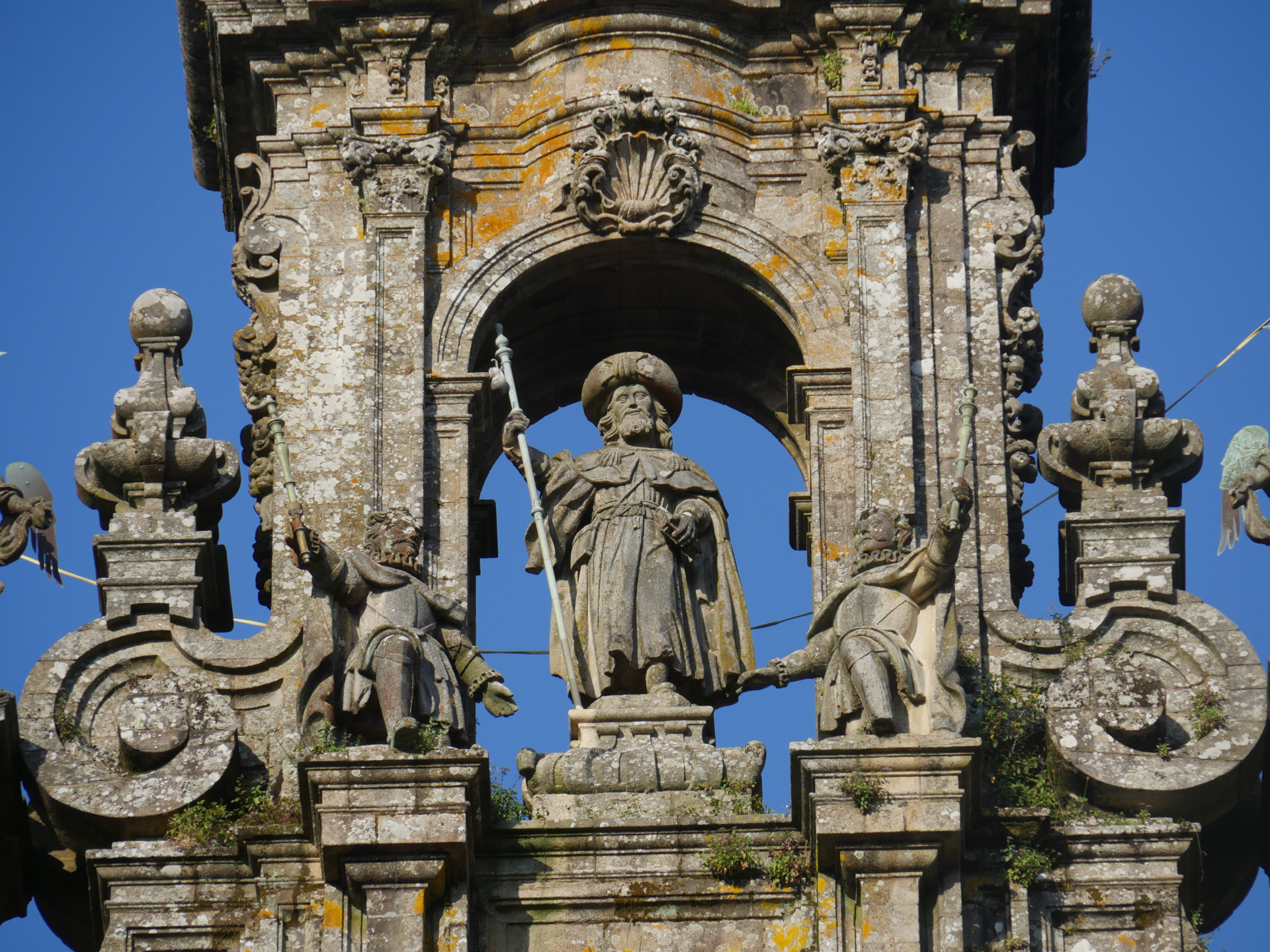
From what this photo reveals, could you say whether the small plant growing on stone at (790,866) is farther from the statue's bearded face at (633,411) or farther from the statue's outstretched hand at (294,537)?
the statue's bearded face at (633,411)

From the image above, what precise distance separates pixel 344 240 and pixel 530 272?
46.9 inches

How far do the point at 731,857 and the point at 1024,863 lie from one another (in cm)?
161

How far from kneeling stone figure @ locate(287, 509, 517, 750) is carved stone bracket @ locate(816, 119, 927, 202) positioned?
3.82 m

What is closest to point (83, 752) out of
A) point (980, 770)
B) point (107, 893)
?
point (107, 893)

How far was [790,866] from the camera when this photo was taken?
853 inches

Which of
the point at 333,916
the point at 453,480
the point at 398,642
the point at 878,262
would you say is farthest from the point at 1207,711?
the point at 333,916

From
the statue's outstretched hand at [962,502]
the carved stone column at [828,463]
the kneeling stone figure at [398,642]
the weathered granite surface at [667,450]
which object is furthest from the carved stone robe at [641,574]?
the statue's outstretched hand at [962,502]

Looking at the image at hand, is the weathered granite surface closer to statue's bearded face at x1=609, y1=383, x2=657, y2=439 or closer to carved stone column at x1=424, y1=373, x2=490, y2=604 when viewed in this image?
carved stone column at x1=424, y1=373, x2=490, y2=604

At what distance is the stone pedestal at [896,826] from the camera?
2111cm

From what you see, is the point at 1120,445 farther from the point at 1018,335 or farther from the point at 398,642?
the point at 398,642

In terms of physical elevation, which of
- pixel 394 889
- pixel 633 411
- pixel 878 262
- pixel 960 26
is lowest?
pixel 394 889

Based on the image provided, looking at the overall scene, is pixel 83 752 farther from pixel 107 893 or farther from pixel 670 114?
pixel 670 114

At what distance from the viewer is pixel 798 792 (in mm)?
21516

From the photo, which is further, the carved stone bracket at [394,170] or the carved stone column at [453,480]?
the carved stone bracket at [394,170]
